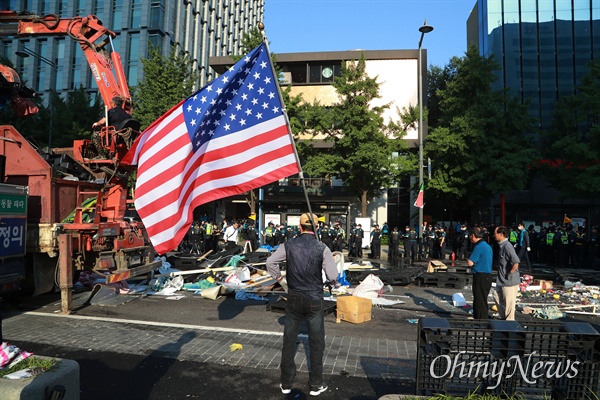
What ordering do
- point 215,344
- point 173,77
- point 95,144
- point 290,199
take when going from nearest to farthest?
1. point 215,344
2. point 95,144
3. point 173,77
4. point 290,199

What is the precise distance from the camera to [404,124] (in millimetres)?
26703

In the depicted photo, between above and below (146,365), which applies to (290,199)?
above

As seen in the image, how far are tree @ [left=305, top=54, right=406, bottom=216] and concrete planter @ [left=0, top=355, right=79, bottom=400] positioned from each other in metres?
22.6

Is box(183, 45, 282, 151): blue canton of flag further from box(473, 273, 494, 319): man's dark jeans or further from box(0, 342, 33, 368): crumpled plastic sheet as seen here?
box(473, 273, 494, 319): man's dark jeans

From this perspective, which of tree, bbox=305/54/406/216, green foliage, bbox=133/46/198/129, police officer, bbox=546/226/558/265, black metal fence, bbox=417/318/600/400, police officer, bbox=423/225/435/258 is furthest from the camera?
tree, bbox=305/54/406/216

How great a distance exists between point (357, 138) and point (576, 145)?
11562mm

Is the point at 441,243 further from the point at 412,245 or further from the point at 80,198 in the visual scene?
the point at 80,198

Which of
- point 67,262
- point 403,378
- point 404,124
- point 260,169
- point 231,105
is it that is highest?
point 404,124

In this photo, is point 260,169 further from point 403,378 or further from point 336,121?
point 336,121

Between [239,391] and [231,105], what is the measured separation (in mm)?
3390

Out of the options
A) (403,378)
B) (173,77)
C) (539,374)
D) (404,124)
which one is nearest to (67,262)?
(403,378)

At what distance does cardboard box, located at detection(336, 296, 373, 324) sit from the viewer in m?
7.58

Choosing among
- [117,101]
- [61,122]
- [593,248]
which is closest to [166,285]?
[117,101]

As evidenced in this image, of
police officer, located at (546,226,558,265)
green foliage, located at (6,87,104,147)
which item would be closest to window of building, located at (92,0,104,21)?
green foliage, located at (6,87,104,147)
